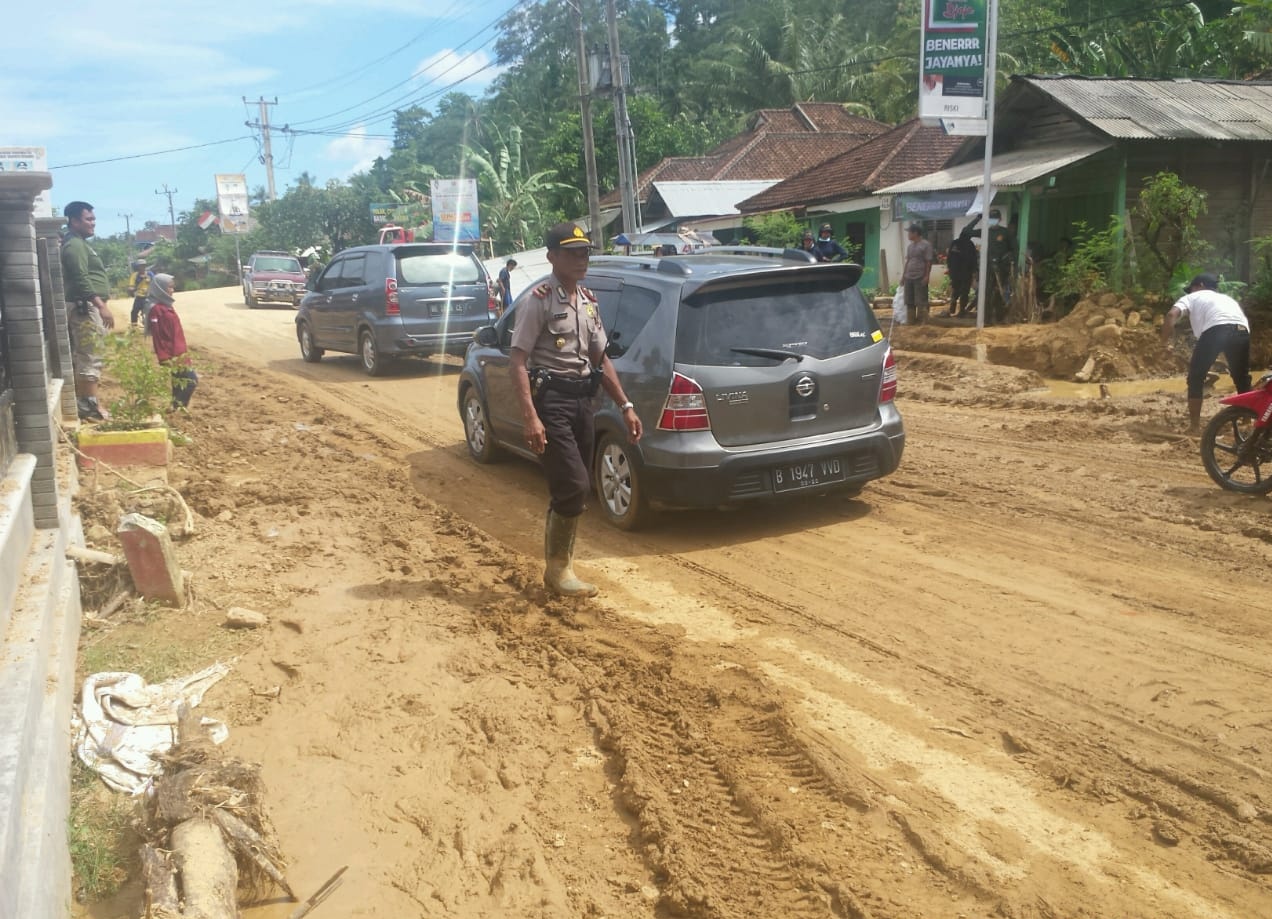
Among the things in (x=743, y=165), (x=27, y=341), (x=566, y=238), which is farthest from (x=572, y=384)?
(x=743, y=165)

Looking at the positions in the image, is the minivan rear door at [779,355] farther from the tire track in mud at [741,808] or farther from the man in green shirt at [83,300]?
the man in green shirt at [83,300]

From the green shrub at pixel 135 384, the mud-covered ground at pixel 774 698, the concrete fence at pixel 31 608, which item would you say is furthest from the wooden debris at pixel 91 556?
the green shrub at pixel 135 384

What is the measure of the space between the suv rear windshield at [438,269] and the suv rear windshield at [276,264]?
1932 cm

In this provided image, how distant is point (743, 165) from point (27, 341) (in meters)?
35.4

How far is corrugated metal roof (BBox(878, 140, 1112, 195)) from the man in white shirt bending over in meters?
7.53

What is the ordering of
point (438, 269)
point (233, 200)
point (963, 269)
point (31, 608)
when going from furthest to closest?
point (233, 200) < point (963, 269) < point (438, 269) < point (31, 608)

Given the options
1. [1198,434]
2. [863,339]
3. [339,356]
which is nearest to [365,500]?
[863,339]

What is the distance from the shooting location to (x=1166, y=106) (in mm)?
18375

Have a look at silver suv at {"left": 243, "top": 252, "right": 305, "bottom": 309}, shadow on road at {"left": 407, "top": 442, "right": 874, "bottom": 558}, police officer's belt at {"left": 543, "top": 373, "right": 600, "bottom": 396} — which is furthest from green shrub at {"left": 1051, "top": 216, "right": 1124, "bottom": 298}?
silver suv at {"left": 243, "top": 252, "right": 305, "bottom": 309}

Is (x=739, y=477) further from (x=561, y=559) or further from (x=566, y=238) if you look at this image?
(x=566, y=238)

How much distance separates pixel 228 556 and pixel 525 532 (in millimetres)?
1953

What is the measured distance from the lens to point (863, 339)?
7.42 metres

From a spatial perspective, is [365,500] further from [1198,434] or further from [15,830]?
[1198,434]

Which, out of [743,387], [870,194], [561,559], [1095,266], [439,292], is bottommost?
[561,559]
